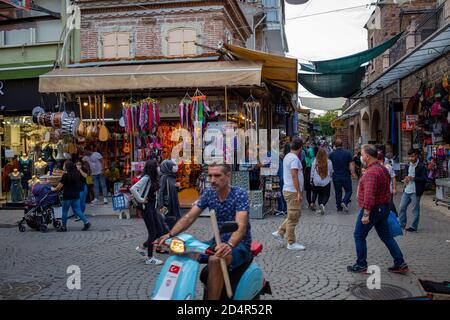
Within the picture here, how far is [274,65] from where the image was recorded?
38.5 ft

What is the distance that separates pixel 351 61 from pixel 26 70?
10576 mm

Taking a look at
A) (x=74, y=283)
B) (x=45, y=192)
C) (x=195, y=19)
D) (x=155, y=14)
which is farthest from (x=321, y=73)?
(x=74, y=283)

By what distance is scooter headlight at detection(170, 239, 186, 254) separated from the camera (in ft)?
11.0

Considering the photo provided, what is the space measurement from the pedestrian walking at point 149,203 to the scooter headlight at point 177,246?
11.5 ft

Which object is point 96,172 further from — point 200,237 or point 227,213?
point 227,213

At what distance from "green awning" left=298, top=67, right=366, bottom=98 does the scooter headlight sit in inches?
495

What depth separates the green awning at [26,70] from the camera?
1411 cm

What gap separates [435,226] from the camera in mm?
9195

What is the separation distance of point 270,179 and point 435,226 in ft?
13.4

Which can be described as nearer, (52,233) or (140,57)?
(52,233)

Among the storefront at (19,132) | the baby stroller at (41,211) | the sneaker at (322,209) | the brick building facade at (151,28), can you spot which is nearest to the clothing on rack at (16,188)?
the storefront at (19,132)

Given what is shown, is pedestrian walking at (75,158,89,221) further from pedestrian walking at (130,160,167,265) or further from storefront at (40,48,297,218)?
pedestrian walking at (130,160,167,265)
